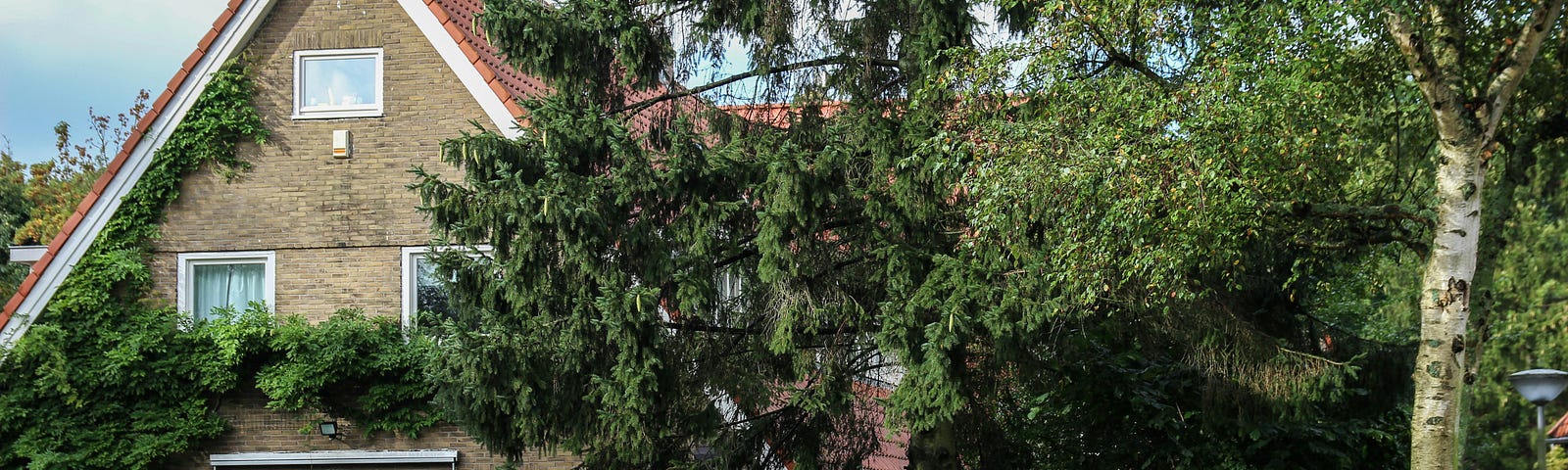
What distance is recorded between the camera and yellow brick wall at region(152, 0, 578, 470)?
15461 mm

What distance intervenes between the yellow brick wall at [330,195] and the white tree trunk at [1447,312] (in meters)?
8.75

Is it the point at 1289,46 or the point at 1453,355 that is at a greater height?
the point at 1289,46

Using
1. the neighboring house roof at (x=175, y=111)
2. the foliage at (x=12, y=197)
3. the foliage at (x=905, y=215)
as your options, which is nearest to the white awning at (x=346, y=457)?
the neighboring house roof at (x=175, y=111)

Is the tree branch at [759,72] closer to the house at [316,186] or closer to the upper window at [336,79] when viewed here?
the house at [316,186]

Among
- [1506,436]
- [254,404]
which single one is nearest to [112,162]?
[254,404]

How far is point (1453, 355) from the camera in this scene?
9.93 m

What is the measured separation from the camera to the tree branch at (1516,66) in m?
9.94

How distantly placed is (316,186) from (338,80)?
121 centimetres

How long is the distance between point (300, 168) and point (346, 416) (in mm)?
2689

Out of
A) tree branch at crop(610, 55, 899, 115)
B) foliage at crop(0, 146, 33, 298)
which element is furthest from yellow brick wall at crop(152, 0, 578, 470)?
foliage at crop(0, 146, 33, 298)

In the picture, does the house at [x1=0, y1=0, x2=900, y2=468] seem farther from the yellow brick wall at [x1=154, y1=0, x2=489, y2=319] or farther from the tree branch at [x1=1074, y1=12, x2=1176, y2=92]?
the tree branch at [x1=1074, y1=12, x2=1176, y2=92]

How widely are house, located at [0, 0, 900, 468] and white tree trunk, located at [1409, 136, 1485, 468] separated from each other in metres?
8.77

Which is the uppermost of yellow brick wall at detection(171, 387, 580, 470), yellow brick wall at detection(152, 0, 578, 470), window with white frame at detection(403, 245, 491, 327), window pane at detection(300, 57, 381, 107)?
window pane at detection(300, 57, 381, 107)

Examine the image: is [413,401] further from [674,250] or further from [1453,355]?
[1453,355]
